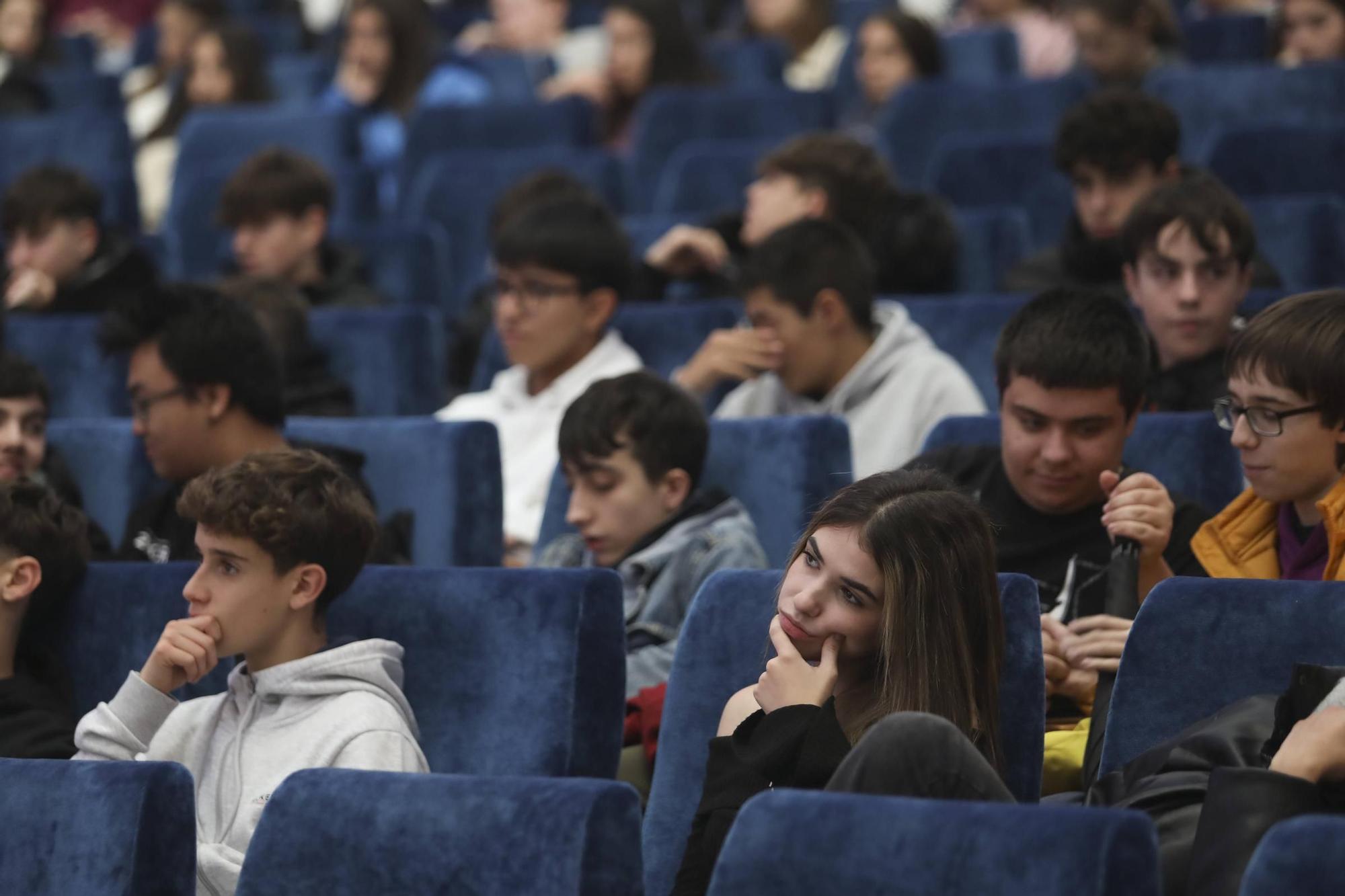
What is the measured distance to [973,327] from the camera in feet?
10.1

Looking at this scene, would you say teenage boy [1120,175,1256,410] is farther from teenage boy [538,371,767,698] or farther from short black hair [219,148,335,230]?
short black hair [219,148,335,230]

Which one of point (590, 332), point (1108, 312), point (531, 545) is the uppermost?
point (1108, 312)

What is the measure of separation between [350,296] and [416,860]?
99.7 inches

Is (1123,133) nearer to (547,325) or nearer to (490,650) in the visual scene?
(547,325)

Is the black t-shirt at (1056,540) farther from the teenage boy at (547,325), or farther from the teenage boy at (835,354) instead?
the teenage boy at (547,325)

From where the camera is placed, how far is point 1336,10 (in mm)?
4391

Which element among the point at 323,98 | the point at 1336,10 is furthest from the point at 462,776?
the point at 323,98

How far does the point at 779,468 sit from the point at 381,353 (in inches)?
42.5

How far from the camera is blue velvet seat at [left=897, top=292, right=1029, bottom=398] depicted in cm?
305

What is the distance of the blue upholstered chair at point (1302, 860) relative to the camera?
1.15m

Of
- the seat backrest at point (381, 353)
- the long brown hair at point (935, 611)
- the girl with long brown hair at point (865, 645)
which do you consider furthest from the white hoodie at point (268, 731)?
the seat backrest at point (381, 353)

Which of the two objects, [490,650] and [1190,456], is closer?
[490,650]

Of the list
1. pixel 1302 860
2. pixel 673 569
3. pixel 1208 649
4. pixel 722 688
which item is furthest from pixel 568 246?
pixel 1302 860

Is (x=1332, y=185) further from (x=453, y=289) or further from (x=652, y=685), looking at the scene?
(x=652, y=685)
